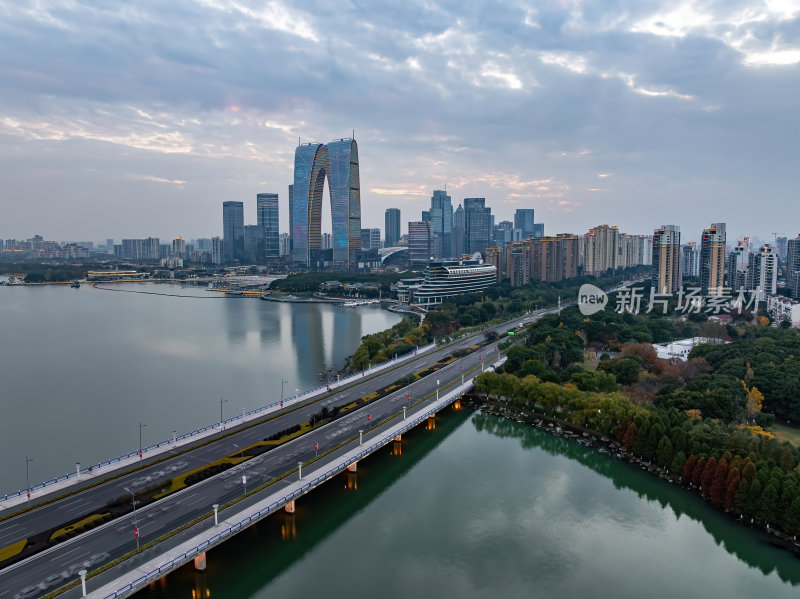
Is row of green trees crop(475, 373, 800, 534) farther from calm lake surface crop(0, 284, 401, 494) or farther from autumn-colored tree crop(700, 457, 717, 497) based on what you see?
calm lake surface crop(0, 284, 401, 494)

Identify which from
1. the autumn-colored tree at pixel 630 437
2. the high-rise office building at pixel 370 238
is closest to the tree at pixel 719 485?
the autumn-colored tree at pixel 630 437

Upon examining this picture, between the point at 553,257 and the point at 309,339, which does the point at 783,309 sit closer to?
the point at 553,257

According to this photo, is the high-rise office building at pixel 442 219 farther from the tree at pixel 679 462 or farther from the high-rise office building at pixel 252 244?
the tree at pixel 679 462

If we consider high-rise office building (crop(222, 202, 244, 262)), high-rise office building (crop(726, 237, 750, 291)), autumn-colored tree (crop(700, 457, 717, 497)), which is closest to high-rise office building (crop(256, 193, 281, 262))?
high-rise office building (crop(222, 202, 244, 262))

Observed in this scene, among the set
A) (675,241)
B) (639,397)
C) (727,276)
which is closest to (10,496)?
(639,397)

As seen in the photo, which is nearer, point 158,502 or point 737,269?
point 158,502

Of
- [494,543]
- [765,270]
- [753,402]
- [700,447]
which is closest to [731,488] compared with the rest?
[700,447]

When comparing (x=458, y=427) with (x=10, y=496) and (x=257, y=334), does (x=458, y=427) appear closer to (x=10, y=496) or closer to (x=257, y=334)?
(x=10, y=496)
